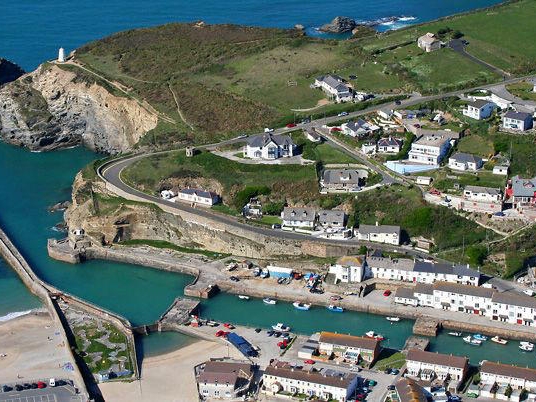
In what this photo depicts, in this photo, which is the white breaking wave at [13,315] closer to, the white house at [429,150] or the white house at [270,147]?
the white house at [270,147]

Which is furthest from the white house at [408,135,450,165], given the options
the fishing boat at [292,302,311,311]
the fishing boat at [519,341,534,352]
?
the fishing boat at [519,341,534,352]

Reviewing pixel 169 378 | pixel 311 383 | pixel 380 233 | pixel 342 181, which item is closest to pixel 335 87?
pixel 342 181

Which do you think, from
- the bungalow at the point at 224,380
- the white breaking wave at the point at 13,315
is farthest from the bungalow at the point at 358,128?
the white breaking wave at the point at 13,315

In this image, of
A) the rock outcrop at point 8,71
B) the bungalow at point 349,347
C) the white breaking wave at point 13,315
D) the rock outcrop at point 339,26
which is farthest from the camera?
the rock outcrop at point 339,26

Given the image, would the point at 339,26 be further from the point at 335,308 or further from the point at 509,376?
the point at 509,376

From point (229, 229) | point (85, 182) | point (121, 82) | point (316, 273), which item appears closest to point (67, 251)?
point (85, 182)

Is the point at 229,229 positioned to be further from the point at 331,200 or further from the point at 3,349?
the point at 3,349
